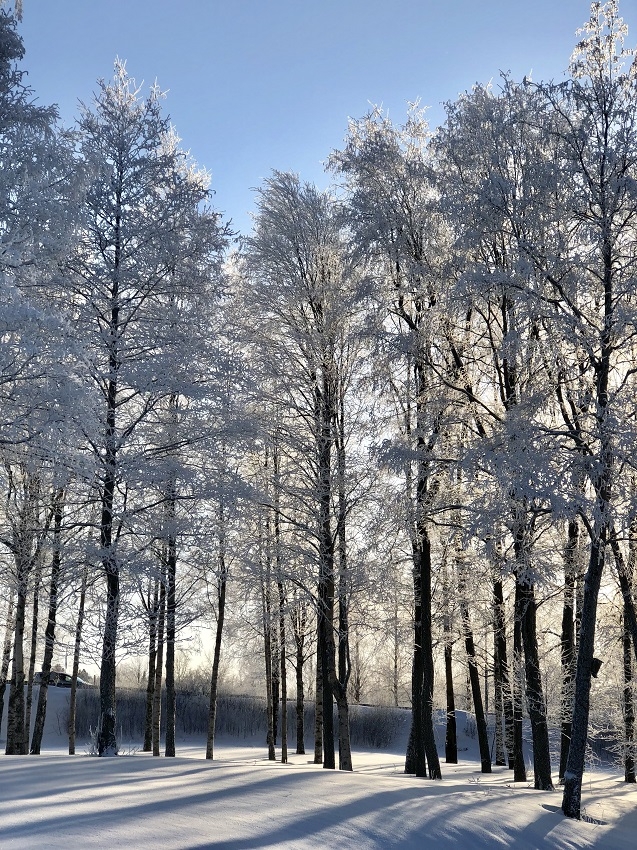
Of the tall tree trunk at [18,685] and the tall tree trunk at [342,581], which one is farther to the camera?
the tall tree trunk at [18,685]

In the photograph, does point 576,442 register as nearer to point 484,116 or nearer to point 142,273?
point 484,116

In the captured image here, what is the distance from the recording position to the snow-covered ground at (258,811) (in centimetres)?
592

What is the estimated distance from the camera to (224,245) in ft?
43.7

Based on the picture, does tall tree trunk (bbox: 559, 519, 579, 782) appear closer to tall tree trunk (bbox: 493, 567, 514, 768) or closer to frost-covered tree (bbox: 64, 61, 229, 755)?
tall tree trunk (bbox: 493, 567, 514, 768)

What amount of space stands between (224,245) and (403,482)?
17.3 ft

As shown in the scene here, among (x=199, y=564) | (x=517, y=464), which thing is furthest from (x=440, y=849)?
(x=199, y=564)

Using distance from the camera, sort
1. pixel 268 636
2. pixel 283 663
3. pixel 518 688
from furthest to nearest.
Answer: pixel 283 663 → pixel 268 636 → pixel 518 688

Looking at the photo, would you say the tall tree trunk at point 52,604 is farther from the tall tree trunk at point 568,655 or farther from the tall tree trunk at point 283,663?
the tall tree trunk at point 568,655

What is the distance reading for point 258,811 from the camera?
7.18 m

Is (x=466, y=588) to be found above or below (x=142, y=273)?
below

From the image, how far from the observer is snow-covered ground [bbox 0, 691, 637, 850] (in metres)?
5.92

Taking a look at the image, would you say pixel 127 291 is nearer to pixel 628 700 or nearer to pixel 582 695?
pixel 582 695

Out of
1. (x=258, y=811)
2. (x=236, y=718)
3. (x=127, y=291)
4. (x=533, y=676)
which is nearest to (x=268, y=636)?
(x=533, y=676)

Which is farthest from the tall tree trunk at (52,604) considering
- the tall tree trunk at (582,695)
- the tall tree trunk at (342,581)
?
the tall tree trunk at (582,695)
